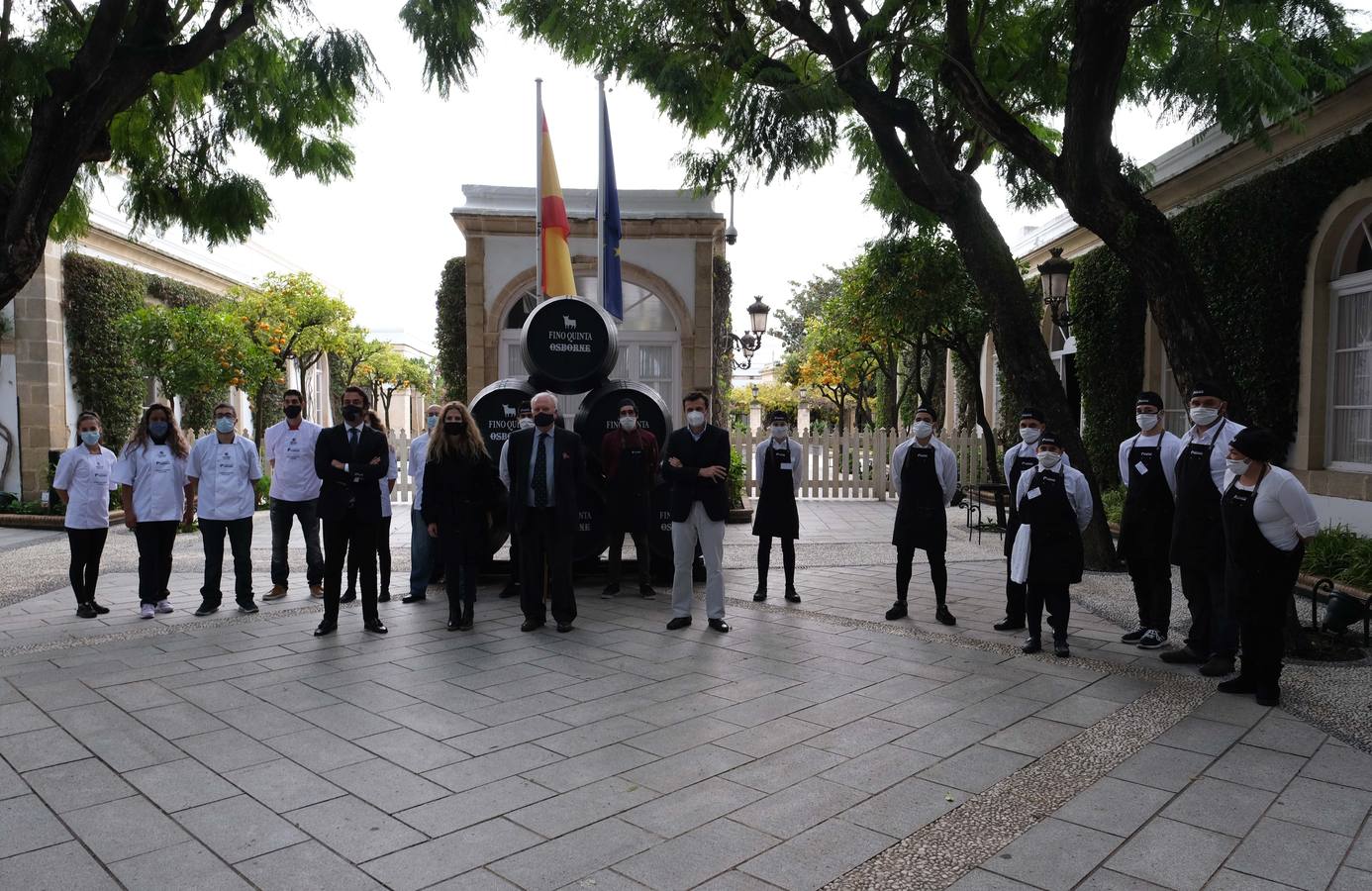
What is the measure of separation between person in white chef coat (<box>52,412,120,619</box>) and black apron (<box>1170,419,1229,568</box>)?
25.7 ft

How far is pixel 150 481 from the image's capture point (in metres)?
7.36

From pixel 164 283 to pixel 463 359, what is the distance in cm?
804

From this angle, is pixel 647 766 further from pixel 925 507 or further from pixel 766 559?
pixel 766 559

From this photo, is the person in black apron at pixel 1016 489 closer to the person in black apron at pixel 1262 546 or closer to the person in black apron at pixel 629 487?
the person in black apron at pixel 1262 546

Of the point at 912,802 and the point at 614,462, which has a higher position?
the point at 614,462

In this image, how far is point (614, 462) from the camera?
27.1ft

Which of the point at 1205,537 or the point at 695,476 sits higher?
the point at 695,476

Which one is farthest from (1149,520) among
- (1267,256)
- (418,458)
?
(1267,256)

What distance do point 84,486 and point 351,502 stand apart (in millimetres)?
2364

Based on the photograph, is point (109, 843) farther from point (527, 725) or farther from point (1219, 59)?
point (1219, 59)

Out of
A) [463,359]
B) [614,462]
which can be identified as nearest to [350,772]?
[614,462]

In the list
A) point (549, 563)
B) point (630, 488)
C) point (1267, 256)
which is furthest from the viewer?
point (1267, 256)

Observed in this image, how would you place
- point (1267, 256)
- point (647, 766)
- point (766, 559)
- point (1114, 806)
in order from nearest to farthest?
1. point (1114, 806)
2. point (647, 766)
3. point (766, 559)
4. point (1267, 256)

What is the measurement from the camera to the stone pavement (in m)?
3.22
